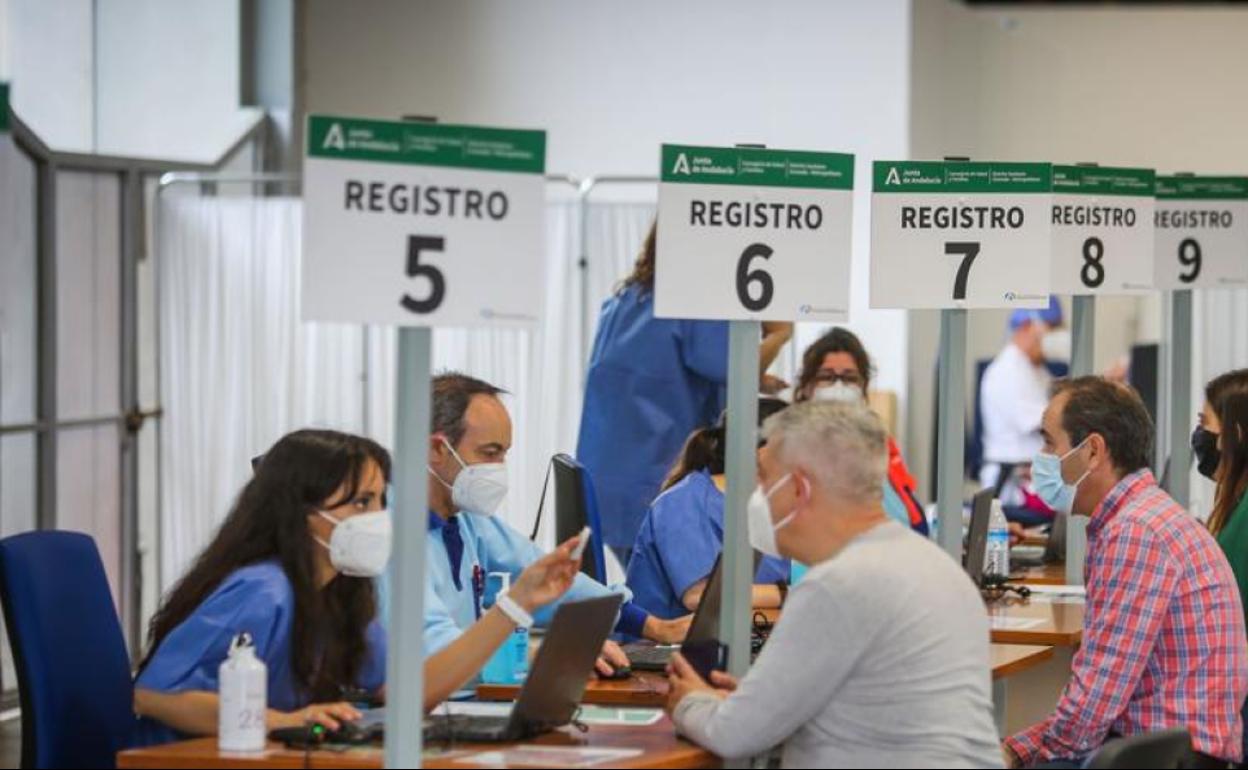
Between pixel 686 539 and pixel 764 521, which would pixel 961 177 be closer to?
pixel 686 539

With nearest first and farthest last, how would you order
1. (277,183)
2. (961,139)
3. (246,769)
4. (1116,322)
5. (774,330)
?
(246,769) → (774,330) → (277,183) → (961,139) → (1116,322)

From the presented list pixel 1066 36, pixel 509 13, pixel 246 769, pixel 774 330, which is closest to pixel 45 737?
pixel 246 769

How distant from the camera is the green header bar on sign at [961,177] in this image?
4.34 meters

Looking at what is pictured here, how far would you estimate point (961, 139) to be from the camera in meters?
10.5

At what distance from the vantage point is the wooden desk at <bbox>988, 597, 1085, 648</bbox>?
4.55 metres

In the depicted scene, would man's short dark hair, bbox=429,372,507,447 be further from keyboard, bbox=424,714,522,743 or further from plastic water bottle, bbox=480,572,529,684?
keyboard, bbox=424,714,522,743

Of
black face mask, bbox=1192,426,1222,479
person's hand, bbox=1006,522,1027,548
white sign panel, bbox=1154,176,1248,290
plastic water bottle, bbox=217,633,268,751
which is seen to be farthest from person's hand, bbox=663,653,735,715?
person's hand, bbox=1006,522,1027,548

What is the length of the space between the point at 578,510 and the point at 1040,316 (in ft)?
20.0

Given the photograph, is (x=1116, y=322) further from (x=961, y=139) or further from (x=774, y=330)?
(x=774, y=330)

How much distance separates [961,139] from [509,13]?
8.25 ft

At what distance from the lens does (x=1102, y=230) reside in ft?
17.2

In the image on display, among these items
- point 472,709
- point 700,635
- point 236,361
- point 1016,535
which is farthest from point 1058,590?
point 236,361

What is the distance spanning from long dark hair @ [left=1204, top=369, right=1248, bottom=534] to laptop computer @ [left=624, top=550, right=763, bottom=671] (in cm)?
140

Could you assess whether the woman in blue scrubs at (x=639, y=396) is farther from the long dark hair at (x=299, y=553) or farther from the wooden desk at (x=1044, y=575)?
the long dark hair at (x=299, y=553)
